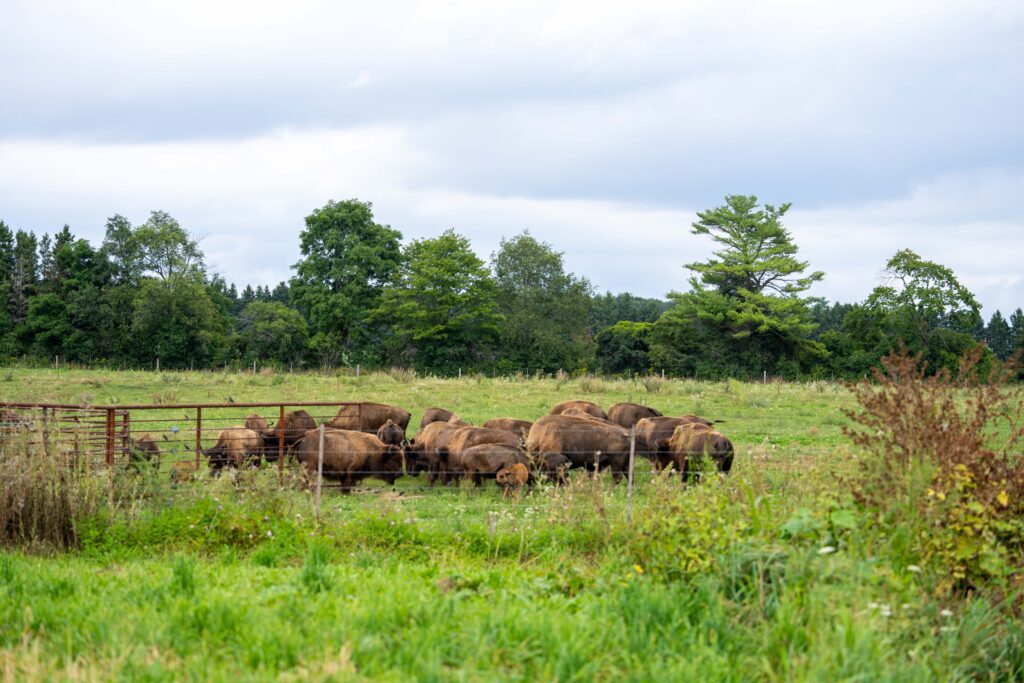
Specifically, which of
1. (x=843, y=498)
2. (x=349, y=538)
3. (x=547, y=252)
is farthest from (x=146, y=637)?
(x=547, y=252)

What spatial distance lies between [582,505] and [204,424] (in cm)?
1525

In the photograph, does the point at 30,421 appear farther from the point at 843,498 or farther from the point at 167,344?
the point at 167,344

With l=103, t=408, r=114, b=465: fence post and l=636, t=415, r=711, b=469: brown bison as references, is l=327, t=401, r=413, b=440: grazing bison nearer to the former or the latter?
l=636, t=415, r=711, b=469: brown bison

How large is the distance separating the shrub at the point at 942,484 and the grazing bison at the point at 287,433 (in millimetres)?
9419

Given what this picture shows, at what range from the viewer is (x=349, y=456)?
Answer: 13055 millimetres

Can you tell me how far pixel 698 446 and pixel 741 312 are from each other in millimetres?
39625

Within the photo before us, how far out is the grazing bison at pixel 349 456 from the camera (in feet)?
43.0

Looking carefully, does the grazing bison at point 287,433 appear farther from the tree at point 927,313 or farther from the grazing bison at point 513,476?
the tree at point 927,313

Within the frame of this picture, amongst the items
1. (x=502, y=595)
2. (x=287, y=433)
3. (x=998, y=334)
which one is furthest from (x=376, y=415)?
(x=998, y=334)

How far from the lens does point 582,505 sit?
8227 mm

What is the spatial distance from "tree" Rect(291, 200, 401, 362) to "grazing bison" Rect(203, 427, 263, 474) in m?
38.8

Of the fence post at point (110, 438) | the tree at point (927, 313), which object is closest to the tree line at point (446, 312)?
the tree at point (927, 313)

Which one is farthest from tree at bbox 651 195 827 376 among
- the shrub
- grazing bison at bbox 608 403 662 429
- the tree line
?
the shrub

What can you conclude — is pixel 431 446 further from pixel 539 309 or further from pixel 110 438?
pixel 539 309
